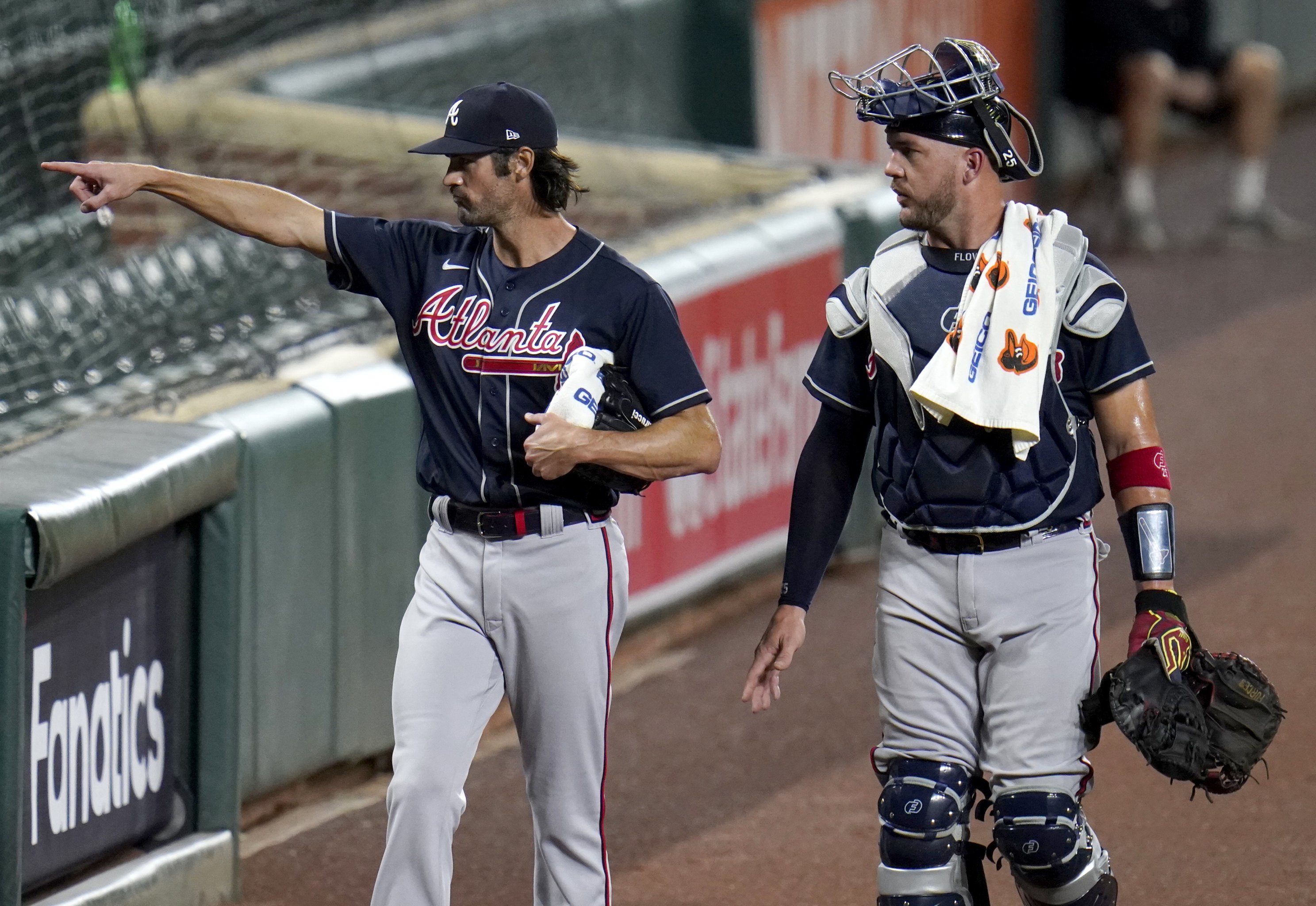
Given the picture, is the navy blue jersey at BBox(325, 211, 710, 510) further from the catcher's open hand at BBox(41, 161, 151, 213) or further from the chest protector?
the catcher's open hand at BBox(41, 161, 151, 213)

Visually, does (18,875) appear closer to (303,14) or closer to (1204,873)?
(1204,873)

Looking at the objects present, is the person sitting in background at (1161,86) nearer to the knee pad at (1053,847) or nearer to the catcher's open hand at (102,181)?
the knee pad at (1053,847)

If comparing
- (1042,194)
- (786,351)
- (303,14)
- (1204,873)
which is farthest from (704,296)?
(1042,194)

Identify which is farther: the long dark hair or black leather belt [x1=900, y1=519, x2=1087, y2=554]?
the long dark hair

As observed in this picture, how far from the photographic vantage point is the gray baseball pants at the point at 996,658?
3.79 m

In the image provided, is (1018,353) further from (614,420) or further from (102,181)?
(102,181)

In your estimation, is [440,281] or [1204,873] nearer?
[440,281]

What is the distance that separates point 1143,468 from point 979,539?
0.32 m

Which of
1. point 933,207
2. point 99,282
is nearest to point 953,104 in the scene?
point 933,207

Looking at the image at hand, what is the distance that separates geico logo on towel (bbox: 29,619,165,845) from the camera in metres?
4.23

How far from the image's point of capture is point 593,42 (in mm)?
10484

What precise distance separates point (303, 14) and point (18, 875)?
20.6 ft

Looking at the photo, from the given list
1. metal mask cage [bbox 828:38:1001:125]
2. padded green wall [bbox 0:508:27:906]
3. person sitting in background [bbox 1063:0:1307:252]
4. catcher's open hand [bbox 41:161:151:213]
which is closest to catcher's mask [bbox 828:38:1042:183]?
metal mask cage [bbox 828:38:1001:125]

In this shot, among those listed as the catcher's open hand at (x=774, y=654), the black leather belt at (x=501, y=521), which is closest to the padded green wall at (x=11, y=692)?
the black leather belt at (x=501, y=521)
